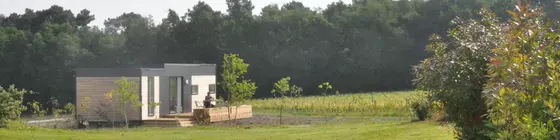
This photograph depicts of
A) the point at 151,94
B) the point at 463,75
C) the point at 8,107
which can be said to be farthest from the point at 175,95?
the point at 463,75

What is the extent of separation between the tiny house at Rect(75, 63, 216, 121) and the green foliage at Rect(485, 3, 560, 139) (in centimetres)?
2249

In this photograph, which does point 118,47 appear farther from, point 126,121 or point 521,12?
point 521,12

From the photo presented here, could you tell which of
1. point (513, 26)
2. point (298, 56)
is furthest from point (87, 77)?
point (298, 56)

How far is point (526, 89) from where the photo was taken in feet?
22.5

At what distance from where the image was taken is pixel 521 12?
7461mm

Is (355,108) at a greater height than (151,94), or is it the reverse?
(151,94)

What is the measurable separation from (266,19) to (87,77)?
105 feet

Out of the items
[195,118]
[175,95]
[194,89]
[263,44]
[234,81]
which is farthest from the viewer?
[263,44]

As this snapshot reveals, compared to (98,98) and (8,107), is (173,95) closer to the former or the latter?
(98,98)

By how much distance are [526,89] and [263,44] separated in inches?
2053

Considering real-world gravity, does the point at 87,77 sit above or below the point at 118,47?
below

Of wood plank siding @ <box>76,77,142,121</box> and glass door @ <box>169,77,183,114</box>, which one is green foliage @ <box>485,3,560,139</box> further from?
glass door @ <box>169,77,183,114</box>

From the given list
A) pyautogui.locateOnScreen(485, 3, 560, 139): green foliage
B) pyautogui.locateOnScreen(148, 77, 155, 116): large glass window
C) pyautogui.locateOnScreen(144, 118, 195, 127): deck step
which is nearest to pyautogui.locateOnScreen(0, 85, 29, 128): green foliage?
pyautogui.locateOnScreen(144, 118, 195, 127): deck step

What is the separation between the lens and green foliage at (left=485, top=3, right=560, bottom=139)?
6750 millimetres
